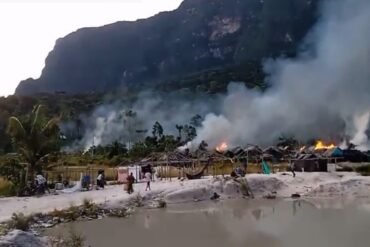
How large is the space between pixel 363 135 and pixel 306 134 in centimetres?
1396

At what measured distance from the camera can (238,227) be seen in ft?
69.6

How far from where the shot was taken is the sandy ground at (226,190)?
27.6 meters

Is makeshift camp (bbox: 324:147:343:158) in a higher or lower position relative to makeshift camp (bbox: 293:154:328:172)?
higher

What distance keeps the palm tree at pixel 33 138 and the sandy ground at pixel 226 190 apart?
310 cm

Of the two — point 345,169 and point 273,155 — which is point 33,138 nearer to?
point 345,169

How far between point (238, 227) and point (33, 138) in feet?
48.4

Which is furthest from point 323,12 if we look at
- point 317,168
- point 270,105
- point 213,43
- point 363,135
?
point 317,168

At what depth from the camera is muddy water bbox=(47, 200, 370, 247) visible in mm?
17844

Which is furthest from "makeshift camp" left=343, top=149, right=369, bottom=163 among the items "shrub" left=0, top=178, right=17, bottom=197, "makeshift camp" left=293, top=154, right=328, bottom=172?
"shrub" left=0, top=178, right=17, bottom=197

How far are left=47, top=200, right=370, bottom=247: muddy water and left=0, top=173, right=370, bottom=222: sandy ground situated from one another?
2100 mm

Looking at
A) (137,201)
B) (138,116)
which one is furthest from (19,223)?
(138,116)

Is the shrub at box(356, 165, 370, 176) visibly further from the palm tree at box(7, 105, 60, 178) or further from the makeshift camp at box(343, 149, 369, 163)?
the palm tree at box(7, 105, 60, 178)

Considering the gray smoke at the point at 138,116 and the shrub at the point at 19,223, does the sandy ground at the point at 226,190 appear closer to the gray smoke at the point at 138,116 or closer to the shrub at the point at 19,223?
the shrub at the point at 19,223

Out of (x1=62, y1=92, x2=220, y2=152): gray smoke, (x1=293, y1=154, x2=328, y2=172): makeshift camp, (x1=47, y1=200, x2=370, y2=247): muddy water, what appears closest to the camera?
(x1=47, y1=200, x2=370, y2=247): muddy water
